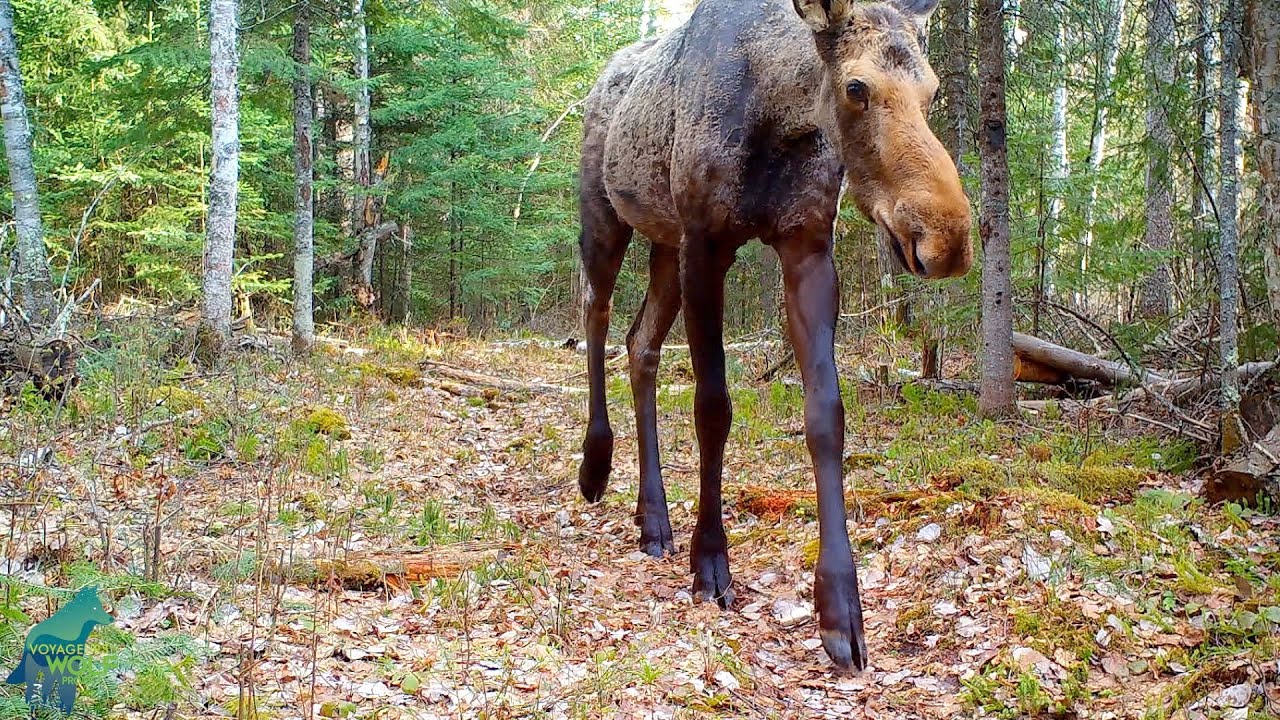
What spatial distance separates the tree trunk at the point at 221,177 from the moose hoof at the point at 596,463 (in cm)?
582

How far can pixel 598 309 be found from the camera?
243 inches

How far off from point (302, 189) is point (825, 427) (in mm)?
10878

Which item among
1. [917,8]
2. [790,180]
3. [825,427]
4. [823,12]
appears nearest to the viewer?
[823,12]

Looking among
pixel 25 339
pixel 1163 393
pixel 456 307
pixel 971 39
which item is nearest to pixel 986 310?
pixel 1163 393

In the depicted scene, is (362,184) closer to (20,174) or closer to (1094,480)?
(20,174)

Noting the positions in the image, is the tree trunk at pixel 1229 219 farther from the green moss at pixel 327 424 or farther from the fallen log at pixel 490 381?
the fallen log at pixel 490 381

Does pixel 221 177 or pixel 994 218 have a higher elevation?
pixel 221 177

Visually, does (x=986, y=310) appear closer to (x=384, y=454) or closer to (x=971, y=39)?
(x=971, y=39)

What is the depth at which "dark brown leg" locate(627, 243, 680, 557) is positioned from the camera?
17.6 feet

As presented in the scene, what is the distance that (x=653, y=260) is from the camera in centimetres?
607

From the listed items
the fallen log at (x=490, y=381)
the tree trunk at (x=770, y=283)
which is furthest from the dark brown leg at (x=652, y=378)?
the tree trunk at (x=770, y=283)

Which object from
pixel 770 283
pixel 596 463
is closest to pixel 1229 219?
pixel 596 463

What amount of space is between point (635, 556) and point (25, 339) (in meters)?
5.69

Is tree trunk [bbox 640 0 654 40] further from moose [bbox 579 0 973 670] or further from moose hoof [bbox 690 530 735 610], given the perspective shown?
moose hoof [bbox 690 530 735 610]
